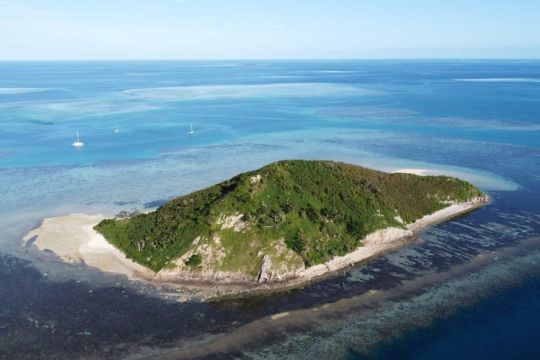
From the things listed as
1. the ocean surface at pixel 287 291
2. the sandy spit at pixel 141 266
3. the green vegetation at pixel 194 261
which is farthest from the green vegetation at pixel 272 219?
the ocean surface at pixel 287 291

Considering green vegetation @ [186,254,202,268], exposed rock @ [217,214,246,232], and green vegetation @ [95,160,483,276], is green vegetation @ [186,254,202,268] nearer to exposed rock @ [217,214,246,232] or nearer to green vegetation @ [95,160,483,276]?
green vegetation @ [95,160,483,276]

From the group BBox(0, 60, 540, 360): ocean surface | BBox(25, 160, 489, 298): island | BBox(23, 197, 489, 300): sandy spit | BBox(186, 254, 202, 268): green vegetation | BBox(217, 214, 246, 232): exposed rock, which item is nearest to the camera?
BBox(0, 60, 540, 360): ocean surface

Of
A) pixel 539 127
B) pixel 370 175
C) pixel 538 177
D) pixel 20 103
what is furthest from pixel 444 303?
pixel 20 103

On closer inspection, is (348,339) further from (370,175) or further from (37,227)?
(37,227)

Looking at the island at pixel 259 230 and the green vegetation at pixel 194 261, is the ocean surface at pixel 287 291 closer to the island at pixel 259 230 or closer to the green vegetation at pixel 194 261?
the island at pixel 259 230

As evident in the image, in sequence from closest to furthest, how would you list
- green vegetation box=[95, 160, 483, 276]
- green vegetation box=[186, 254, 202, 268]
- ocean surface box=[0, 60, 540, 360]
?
1. ocean surface box=[0, 60, 540, 360]
2. green vegetation box=[186, 254, 202, 268]
3. green vegetation box=[95, 160, 483, 276]

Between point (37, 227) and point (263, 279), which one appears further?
point (37, 227)

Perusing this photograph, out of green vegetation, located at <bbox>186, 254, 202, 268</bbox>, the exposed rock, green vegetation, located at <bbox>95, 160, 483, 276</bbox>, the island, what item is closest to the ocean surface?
the island
